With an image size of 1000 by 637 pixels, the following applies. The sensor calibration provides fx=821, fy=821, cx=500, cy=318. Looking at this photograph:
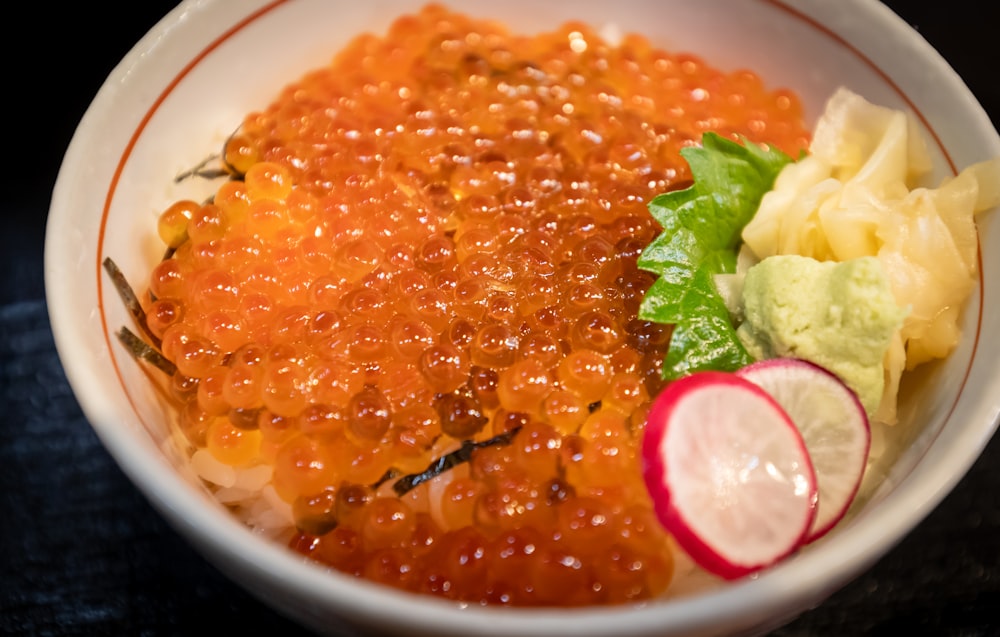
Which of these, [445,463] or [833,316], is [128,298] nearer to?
[445,463]

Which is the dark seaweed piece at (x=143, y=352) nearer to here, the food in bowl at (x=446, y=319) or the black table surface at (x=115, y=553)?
the food in bowl at (x=446, y=319)

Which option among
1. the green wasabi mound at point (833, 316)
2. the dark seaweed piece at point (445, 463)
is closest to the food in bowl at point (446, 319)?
the dark seaweed piece at point (445, 463)

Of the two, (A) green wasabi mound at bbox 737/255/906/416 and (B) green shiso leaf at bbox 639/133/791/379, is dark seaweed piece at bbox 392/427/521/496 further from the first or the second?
(A) green wasabi mound at bbox 737/255/906/416

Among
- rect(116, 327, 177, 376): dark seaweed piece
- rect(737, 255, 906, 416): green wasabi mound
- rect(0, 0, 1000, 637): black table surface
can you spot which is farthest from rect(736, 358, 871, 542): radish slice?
rect(116, 327, 177, 376): dark seaweed piece

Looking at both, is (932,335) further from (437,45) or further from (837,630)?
(437,45)

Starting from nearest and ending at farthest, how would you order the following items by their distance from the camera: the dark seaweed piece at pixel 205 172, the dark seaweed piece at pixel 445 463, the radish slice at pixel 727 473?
the radish slice at pixel 727 473 → the dark seaweed piece at pixel 445 463 → the dark seaweed piece at pixel 205 172

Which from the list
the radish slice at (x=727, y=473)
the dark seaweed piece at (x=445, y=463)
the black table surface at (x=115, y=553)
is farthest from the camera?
the black table surface at (x=115, y=553)
